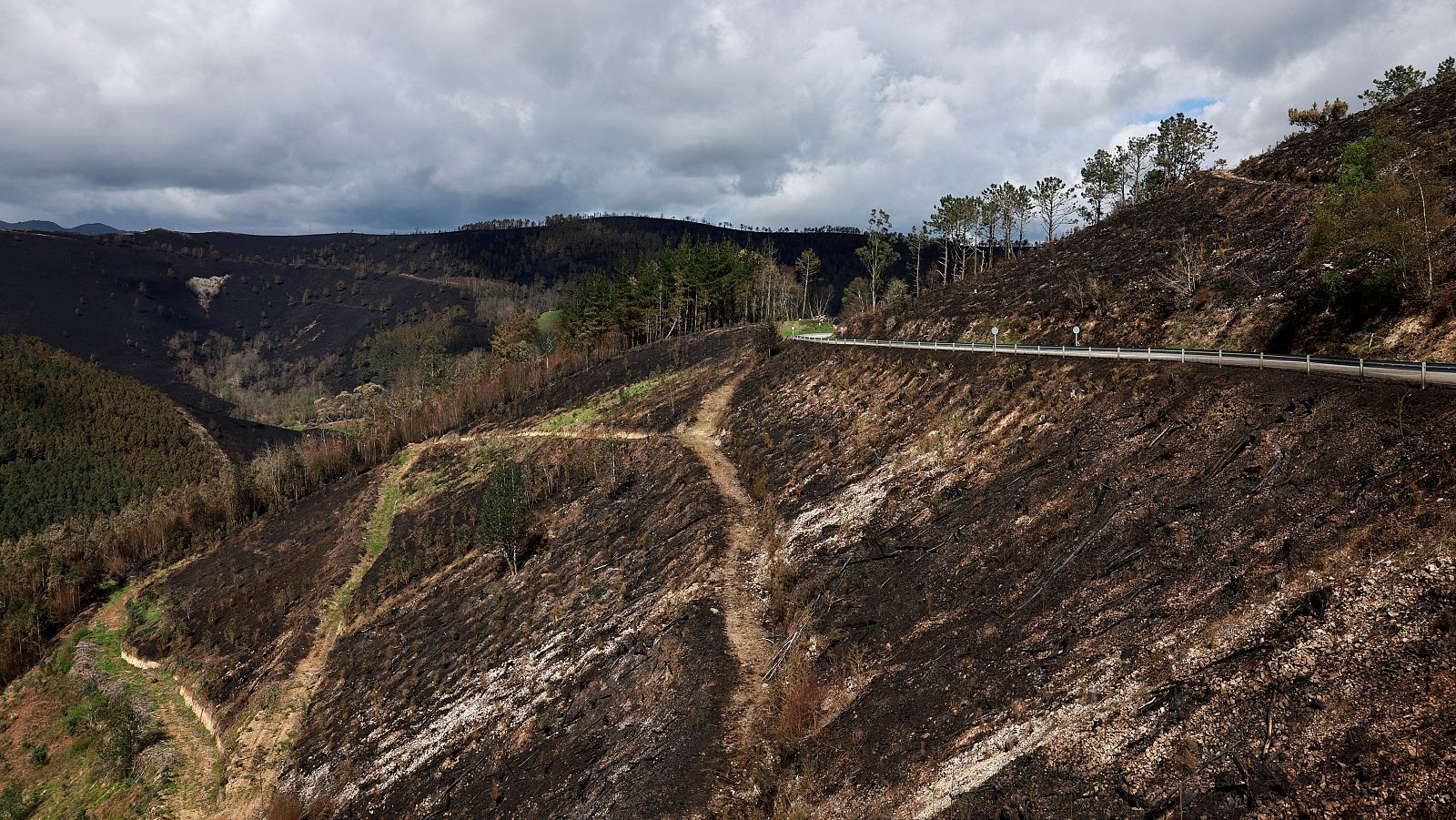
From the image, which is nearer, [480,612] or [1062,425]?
[1062,425]

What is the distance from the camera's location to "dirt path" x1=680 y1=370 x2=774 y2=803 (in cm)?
2019

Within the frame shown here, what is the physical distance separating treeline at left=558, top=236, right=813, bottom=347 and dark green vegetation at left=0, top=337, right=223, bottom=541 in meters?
101

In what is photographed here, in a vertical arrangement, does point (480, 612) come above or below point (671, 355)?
below

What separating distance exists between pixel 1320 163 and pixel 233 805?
267ft

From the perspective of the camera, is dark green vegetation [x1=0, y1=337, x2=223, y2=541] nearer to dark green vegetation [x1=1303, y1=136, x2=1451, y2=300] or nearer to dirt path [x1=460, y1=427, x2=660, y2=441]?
dirt path [x1=460, y1=427, x2=660, y2=441]

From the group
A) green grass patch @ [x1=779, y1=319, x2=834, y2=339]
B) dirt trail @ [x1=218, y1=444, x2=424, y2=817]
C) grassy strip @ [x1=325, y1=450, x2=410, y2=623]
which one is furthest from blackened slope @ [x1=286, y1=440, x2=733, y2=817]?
green grass patch @ [x1=779, y1=319, x2=834, y2=339]

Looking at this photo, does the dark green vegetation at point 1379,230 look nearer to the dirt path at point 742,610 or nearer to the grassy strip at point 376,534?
the dirt path at point 742,610

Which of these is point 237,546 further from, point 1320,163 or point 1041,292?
point 1320,163

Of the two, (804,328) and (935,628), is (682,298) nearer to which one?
(804,328)

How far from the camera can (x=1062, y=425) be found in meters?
25.3

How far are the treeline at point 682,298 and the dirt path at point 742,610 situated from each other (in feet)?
196

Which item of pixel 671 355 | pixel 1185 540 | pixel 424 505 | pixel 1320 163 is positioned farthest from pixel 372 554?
pixel 1320 163

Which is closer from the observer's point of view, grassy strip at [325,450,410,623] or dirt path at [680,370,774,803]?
dirt path at [680,370,774,803]

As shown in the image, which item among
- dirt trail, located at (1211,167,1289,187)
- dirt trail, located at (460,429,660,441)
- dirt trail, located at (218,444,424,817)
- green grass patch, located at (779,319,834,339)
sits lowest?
dirt trail, located at (218,444,424,817)
